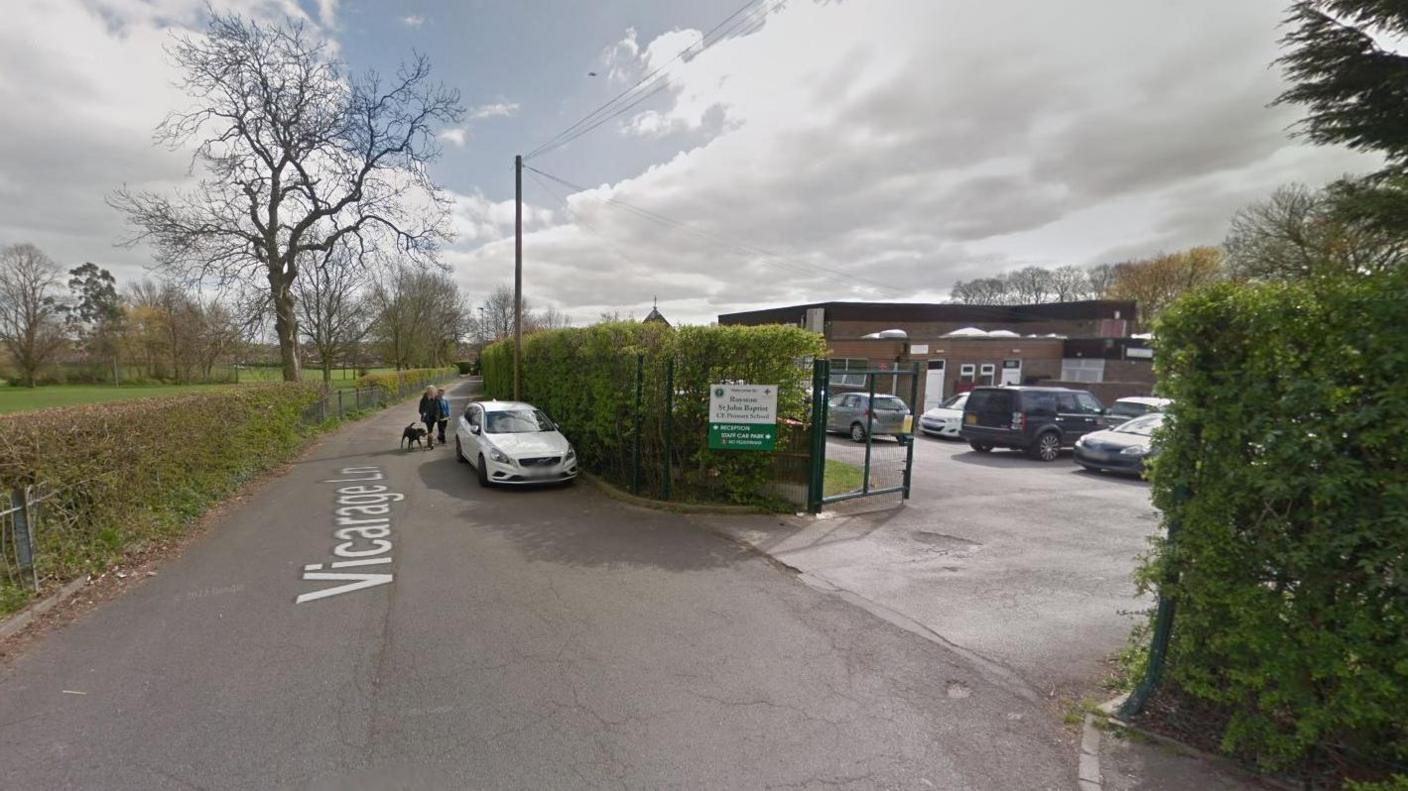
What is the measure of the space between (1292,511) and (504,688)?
13.2 feet

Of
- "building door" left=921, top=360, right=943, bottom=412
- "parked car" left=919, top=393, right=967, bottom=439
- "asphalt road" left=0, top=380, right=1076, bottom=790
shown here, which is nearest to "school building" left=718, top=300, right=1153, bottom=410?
"building door" left=921, top=360, right=943, bottom=412

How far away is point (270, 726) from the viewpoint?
268 centimetres

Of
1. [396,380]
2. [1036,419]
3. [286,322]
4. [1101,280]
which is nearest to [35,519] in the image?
[1036,419]

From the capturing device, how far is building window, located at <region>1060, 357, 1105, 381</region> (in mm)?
26516

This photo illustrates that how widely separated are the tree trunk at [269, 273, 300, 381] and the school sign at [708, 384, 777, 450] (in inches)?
700

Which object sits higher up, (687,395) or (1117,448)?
(687,395)

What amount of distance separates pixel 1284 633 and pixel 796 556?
11.9 ft

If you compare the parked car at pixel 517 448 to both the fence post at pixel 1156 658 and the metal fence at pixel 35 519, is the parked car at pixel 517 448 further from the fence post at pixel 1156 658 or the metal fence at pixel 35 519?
the fence post at pixel 1156 658

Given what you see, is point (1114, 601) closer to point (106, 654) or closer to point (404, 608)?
point (404, 608)

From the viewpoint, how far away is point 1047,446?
1221 centimetres

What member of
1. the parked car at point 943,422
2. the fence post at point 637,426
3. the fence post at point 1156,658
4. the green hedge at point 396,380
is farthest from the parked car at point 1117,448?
the green hedge at point 396,380

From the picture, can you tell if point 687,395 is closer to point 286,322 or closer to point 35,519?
point 35,519

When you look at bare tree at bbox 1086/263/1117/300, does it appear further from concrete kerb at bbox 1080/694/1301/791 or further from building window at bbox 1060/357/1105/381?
concrete kerb at bbox 1080/694/1301/791

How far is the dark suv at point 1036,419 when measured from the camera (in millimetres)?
12211
